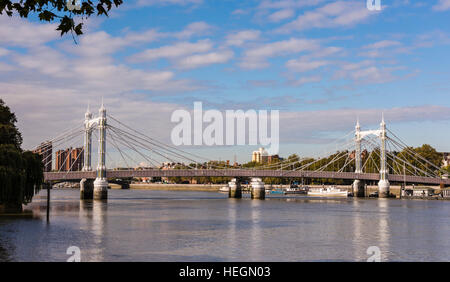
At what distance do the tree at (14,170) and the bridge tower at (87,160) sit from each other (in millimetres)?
40298

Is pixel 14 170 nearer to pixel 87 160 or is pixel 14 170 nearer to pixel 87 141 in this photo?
pixel 87 160

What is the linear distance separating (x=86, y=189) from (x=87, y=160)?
5056mm

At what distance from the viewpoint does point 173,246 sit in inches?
1131

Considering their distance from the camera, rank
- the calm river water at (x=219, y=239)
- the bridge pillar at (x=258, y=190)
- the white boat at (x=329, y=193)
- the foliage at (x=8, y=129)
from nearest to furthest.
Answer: the calm river water at (x=219, y=239) → the foliage at (x=8, y=129) → the bridge pillar at (x=258, y=190) → the white boat at (x=329, y=193)

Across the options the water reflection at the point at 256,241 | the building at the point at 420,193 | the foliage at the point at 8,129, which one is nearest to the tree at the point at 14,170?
the foliage at the point at 8,129

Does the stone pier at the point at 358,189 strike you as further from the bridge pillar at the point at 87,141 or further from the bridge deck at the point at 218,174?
the bridge pillar at the point at 87,141

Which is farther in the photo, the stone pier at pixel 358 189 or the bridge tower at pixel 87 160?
the stone pier at pixel 358 189

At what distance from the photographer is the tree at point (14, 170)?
40.8 m

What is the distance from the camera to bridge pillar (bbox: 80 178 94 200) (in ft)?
286

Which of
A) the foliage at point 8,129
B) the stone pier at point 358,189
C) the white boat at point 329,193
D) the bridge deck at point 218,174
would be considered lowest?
the white boat at point 329,193

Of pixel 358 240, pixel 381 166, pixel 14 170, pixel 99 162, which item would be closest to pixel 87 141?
pixel 99 162

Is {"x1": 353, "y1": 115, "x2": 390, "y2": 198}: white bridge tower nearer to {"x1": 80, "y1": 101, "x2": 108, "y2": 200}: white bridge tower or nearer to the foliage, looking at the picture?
{"x1": 80, "y1": 101, "x2": 108, "y2": 200}: white bridge tower

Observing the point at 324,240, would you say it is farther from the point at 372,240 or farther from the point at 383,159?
the point at 383,159
